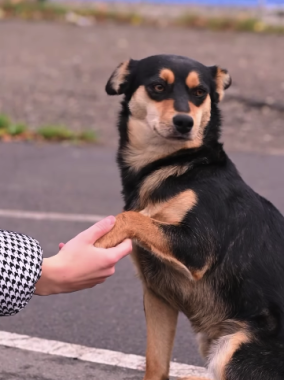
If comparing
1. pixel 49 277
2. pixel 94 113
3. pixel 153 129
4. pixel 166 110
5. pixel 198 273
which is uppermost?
pixel 166 110

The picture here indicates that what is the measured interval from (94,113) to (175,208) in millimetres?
7404

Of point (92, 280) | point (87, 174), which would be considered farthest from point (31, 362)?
point (87, 174)

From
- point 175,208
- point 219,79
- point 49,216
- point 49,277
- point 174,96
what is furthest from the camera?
point 49,216

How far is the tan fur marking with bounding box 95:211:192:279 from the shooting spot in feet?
10.7

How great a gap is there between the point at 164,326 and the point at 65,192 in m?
3.87

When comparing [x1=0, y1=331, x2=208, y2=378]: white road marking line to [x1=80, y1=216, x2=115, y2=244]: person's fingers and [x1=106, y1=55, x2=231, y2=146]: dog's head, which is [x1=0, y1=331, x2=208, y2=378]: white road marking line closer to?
[x1=106, y1=55, x2=231, y2=146]: dog's head

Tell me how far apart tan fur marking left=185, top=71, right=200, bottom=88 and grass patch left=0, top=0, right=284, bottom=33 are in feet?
36.9

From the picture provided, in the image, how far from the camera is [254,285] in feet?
11.2

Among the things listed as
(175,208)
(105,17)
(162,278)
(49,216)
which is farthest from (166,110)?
(105,17)

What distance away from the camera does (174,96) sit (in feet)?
12.5

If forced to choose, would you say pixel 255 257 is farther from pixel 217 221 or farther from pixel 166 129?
pixel 166 129

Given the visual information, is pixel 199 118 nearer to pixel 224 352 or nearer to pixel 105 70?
pixel 224 352

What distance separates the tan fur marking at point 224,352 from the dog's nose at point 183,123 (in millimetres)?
957

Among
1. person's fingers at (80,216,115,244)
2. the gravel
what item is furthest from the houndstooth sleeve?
the gravel
